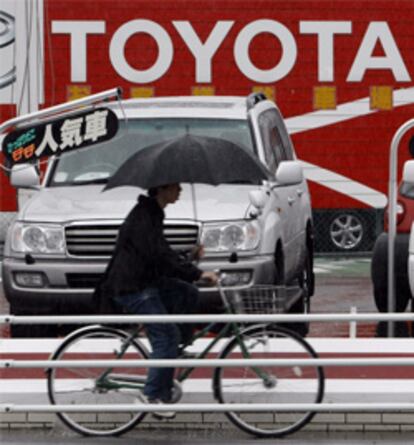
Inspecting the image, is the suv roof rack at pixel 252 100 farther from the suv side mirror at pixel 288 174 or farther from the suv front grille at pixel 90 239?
the suv front grille at pixel 90 239

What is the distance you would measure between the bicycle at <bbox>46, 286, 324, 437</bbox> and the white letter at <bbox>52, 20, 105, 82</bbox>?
1148 cm

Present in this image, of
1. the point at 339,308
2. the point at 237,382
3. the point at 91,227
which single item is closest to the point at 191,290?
the point at 237,382

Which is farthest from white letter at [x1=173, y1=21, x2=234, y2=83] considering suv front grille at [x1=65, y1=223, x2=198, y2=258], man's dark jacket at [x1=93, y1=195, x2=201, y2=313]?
man's dark jacket at [x1=93, y1=195, x2=201, y2=313]

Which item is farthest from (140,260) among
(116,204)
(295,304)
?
(295,304)

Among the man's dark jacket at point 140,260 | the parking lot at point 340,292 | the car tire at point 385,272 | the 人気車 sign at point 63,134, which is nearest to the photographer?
the 人気車 sign at point 63,134

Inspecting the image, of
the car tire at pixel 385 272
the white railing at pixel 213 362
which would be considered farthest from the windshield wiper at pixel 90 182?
the white railing at pixel 213 362

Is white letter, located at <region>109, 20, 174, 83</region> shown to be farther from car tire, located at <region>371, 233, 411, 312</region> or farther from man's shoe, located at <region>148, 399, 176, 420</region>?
man's shoe, located at <region>148, 399, 176, 420</region>

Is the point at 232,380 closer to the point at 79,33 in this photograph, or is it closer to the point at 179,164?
the point at 179,164

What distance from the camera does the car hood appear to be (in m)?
12.5

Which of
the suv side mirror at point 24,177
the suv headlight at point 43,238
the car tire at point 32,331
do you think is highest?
the suv side mirror at point 24,177

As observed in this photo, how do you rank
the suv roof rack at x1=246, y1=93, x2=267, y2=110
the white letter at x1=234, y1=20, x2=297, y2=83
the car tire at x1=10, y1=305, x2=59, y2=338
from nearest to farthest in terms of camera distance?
the car tire at x1=10, y1=305, x2=59, y2=338 → the suv roof rack at x1=246, y1=93, x2=267, y2=110 → the white letter at x1=234, y1=20, x2=297, y2=83

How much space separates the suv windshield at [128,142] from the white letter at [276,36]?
664 centimetres

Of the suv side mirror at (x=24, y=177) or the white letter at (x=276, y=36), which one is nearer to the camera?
the suv side mirror at (x=24, y=177)

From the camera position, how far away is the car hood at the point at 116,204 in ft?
40.9
